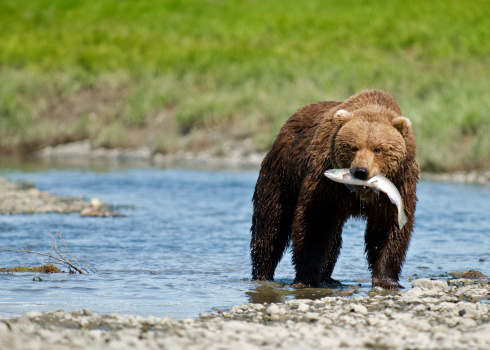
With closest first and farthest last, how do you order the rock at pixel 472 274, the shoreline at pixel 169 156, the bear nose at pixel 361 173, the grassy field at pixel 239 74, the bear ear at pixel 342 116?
the bear nose at pixel 361 173, the bear ear at pixel 342 116, the rock at pixel 472 274, the shoreline at pixel 169 156, the grassy field at pixel 239 74

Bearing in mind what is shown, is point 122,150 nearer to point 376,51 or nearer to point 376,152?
point 376,51

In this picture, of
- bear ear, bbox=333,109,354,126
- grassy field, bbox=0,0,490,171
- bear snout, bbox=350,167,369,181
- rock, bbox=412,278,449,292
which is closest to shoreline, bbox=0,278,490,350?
rock, bbox=412,278,449,292

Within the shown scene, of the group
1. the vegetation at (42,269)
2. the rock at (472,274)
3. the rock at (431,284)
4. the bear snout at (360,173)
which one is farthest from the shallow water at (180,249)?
the bear snout at (360,173)

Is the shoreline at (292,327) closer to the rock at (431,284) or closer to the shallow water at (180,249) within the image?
the rock at (431,284)

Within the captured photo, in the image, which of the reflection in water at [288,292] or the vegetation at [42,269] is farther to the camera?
the vegetation at [42,269]

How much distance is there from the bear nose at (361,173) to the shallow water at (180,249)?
1054mm

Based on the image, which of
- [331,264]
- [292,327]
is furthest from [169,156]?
[292,327]

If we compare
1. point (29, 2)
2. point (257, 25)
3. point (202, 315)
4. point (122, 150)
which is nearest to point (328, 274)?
point (202, 315)

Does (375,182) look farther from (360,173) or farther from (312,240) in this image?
(312,240)

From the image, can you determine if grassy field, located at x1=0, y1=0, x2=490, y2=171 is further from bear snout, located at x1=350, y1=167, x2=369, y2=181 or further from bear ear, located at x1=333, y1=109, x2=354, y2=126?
bear snout, located at x1=350, y1=167, x2=369, y2=181

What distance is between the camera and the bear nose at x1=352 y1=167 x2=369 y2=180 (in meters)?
5.16

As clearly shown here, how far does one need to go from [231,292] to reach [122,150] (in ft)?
47.1

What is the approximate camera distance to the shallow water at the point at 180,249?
5566mm

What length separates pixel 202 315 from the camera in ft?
15.9
